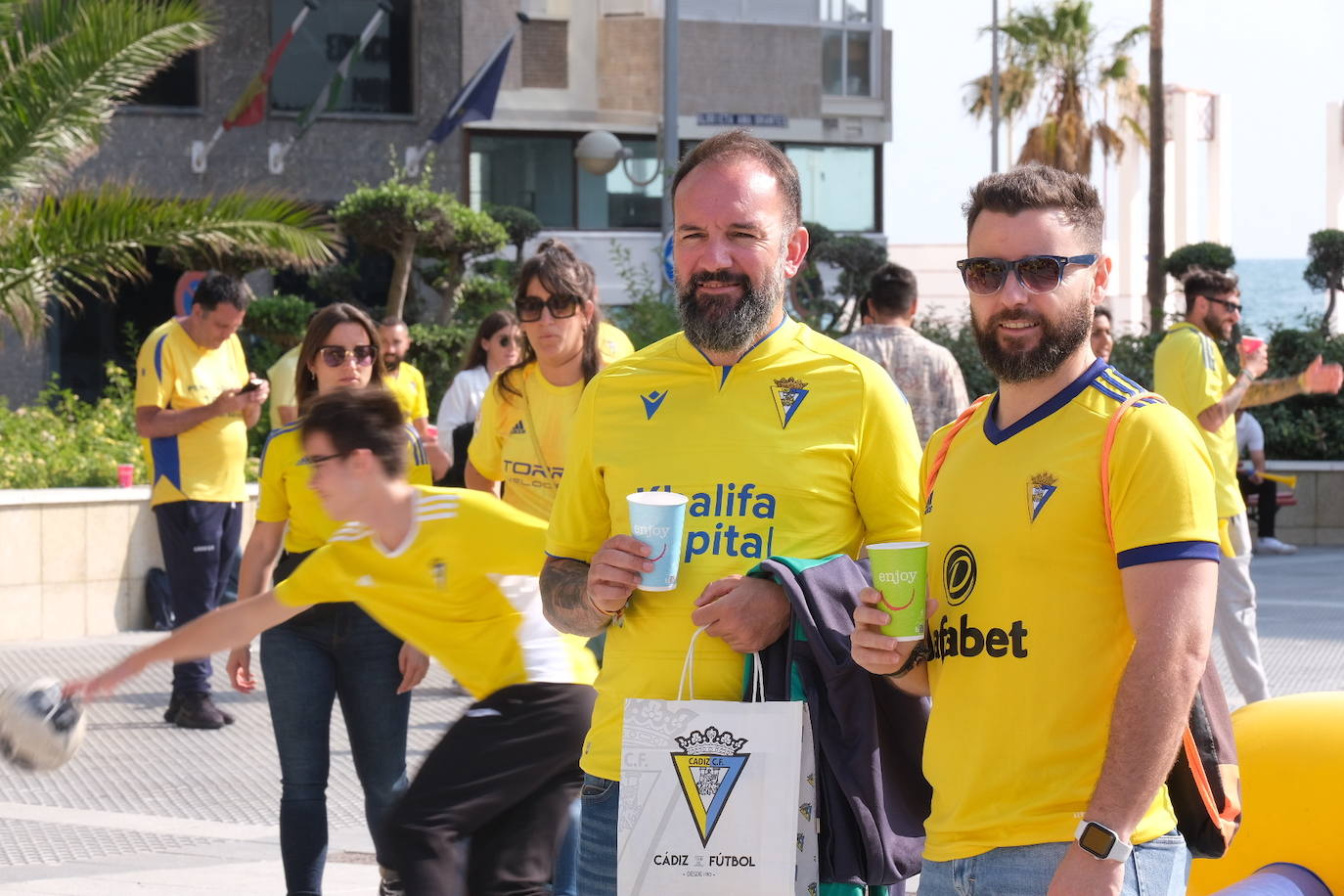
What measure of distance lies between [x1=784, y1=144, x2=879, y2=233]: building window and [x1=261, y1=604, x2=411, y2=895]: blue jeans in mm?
26650

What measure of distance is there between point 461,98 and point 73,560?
52.6 feet

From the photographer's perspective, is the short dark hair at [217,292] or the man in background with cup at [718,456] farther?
the short dark hair at [217,292]

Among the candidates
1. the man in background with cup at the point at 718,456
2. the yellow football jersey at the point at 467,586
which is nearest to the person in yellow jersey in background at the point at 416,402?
the yellow football jersey at the point at 467,586

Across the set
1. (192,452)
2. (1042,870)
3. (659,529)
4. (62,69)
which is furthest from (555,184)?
(1042,870)

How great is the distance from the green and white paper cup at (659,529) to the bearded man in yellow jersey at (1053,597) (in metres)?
0.45

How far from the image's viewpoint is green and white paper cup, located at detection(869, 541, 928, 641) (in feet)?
8.90

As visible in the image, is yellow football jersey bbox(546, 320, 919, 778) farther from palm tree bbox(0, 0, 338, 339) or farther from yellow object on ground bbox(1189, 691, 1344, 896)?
palm tree bbox(0, 0, 338, 339)

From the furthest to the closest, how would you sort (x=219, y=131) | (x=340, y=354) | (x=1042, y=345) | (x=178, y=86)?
(x=178, y=86) → (x=219, y=131) → (x=340, y=354) → (x=1042, y=345)

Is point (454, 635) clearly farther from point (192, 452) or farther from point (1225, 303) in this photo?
point (1225, 303)

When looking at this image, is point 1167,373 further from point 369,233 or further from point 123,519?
point 369,233

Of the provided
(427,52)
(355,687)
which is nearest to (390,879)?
(355,687)

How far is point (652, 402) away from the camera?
3.48 meters

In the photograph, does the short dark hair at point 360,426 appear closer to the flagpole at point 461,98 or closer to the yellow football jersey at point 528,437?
the yellow football jersey at point 528,437

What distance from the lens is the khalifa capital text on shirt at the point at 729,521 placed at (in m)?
3.27
